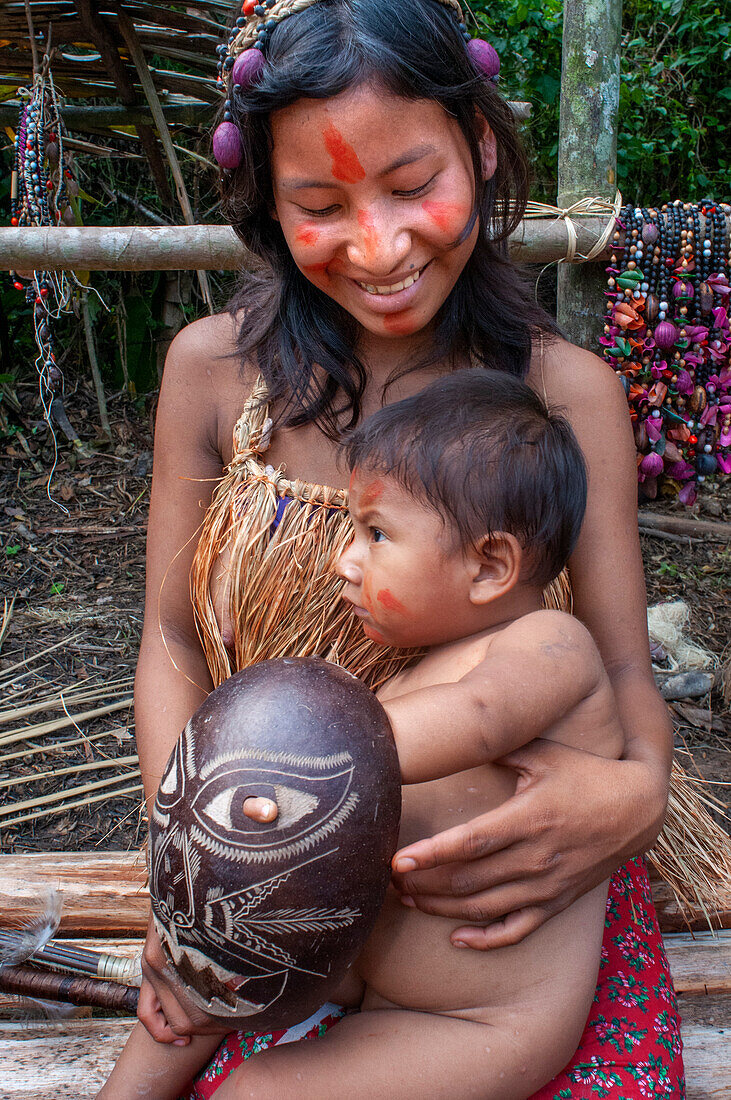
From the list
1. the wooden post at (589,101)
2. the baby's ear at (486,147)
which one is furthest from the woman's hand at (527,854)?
the wooden post at (589,101)

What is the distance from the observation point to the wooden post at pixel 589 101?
10.0 feet

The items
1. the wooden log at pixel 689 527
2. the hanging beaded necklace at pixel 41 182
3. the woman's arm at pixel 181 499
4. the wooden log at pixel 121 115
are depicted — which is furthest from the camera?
the wooden log at pixel 121 115

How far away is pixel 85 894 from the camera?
220 cm

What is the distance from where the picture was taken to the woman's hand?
4.24 feet

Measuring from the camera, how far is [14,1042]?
1.84 metres

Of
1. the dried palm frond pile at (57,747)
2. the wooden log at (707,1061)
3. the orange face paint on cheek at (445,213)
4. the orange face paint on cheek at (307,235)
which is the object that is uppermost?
the orange face paint on cheek at (445,213)

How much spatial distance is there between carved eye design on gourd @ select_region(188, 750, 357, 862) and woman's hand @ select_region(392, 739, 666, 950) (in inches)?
6.9

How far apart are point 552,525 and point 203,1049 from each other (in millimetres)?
988

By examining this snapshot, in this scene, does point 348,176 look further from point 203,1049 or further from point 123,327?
point 123,327

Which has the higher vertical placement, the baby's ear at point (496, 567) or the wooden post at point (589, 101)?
the wooden post at point (589, 101)

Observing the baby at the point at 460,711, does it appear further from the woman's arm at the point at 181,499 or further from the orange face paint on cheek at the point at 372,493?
the woman's arm at the point at 181,499

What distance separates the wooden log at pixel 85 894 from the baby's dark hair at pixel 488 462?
4.32ft

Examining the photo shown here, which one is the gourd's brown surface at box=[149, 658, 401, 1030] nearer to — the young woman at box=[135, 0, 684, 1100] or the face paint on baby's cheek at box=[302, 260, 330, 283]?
the young woman at box=[135, 0, 684, 1100]

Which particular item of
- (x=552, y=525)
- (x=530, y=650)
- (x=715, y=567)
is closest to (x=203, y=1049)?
(x=530, y=650)
